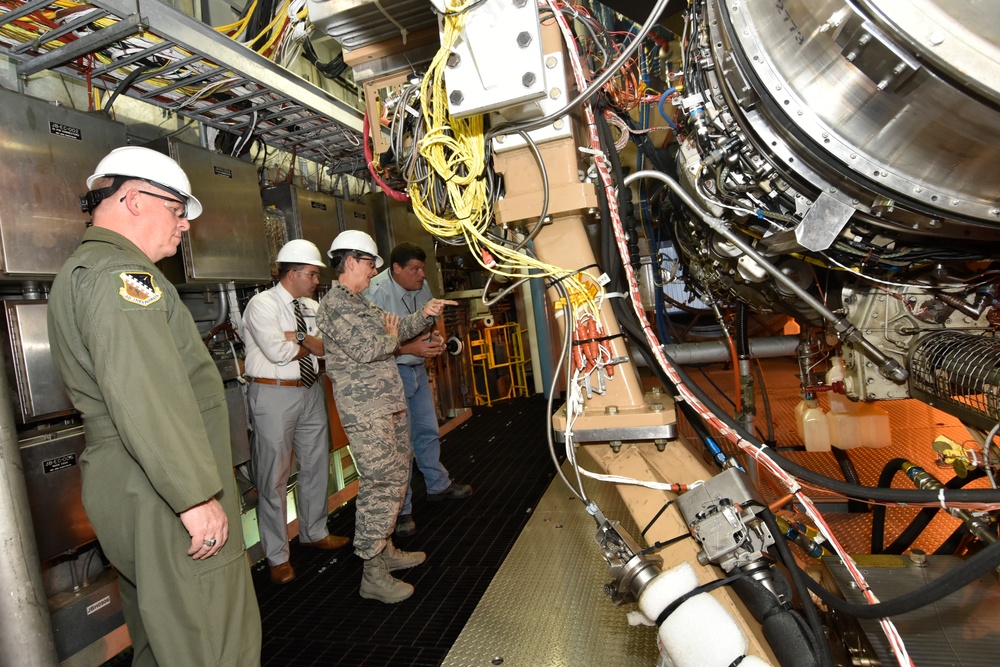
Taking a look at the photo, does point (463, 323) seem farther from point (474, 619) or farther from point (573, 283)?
point (573, 283)

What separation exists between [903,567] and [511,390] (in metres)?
6.73

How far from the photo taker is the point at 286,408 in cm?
356

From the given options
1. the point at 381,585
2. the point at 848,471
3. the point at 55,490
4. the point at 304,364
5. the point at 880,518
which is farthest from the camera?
the point at 304,364

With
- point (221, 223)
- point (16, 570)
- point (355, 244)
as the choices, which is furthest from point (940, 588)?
point (221, 223)

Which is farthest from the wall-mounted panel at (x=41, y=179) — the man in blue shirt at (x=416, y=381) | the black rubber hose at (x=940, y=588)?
the black rubber hose at (x=940, y=588)

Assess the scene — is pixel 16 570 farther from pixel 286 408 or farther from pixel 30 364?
pixel 286 408

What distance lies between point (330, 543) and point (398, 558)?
751 millimetres

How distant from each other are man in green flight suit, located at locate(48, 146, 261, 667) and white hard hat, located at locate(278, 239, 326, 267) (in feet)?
5.85

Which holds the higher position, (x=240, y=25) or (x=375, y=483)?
(x=240, y=25)

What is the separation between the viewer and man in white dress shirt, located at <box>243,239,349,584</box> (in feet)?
11.4

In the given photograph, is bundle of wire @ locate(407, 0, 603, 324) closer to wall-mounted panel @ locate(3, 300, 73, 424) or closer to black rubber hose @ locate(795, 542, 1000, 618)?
black rubber hose @ locate(795, 542, 1000, 618)

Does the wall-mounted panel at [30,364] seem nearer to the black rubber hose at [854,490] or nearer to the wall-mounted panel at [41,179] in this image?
the wall-mounted panel at [41,179]

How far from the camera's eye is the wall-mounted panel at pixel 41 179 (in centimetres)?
245

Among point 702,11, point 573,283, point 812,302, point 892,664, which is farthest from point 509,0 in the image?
point 892,664
